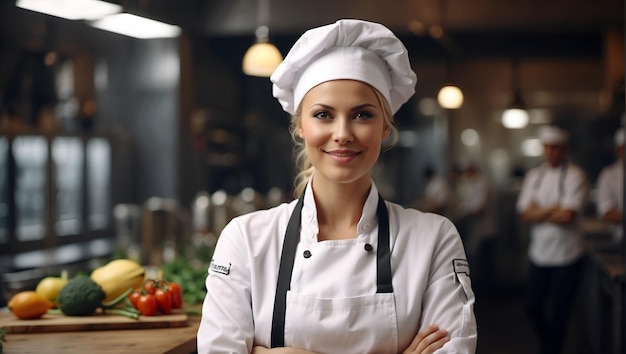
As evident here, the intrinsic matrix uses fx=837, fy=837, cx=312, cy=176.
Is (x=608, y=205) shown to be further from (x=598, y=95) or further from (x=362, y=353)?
(x=598, y=95)

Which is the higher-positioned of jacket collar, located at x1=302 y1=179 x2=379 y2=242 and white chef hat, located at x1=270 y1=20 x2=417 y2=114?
white chef hat, located at x1=270 y1=20 x2=417 y2=114

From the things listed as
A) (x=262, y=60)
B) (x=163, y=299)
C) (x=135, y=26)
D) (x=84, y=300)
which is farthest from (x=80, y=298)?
(x=262, y=60)

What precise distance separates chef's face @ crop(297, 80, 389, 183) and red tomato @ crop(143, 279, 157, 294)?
113 centimetres

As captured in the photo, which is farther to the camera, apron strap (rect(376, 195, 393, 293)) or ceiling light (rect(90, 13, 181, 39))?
ceiling light (rect(90, 13, 181, 39))

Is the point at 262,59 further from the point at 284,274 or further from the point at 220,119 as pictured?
the point at 284,274

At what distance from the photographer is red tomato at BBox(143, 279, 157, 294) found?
2.81m

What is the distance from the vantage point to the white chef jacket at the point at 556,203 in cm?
577

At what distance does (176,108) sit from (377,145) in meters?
6.75

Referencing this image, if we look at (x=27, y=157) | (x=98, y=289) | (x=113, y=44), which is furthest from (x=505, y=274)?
(x=98, y=289)

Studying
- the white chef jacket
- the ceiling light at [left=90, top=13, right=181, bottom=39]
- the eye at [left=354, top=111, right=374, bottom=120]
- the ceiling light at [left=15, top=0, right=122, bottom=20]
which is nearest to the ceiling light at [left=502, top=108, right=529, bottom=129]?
the white chef jacket

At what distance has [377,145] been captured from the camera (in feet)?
6.27

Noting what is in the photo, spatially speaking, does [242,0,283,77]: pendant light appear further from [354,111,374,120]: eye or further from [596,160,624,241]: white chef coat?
[354,111,374,120]: eye

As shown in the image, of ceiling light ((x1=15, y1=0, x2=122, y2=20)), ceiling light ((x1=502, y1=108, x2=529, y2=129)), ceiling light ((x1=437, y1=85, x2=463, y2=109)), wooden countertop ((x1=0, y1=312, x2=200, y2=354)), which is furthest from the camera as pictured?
ceiling light ((x1=502, y1=108, x2=529, y2=129))

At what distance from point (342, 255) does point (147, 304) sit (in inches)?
41.3
